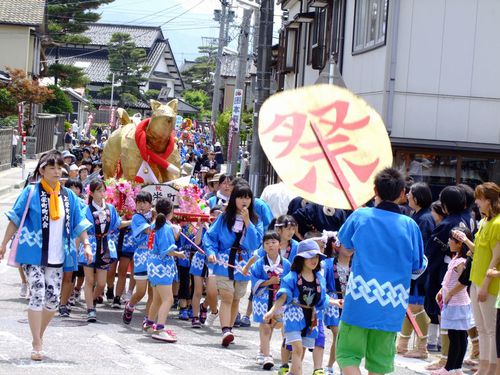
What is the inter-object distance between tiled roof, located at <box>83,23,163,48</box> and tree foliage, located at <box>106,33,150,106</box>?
11360 millimetres

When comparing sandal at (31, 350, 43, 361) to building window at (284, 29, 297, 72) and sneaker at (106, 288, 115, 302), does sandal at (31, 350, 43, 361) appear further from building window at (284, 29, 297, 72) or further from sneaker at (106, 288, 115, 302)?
building window at (284, 29, 297, 72)

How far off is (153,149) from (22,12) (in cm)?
3840

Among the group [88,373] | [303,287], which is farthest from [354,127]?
[88,373]

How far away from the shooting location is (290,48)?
3219 cm

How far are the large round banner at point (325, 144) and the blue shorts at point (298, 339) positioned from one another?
1.61 meters

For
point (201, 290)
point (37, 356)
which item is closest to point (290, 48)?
point (201, 290)

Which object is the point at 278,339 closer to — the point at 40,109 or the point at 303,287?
the point at 303,287

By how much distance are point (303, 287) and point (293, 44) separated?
2423 cm

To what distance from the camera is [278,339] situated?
11375 mm

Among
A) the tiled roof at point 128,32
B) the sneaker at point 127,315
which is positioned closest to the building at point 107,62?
the tiled roof at point 128,32

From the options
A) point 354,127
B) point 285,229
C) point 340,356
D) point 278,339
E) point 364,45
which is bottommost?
point 278,339

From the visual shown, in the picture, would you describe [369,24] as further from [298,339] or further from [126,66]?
[126,66]

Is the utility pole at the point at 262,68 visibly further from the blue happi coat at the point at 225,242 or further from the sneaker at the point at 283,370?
the sneaker at the point at 283,370

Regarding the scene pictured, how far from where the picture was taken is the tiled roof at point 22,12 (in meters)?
49.2
